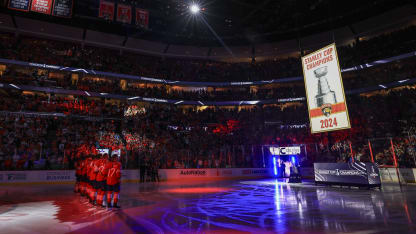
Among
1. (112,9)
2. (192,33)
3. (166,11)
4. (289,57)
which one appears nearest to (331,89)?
(112,9)

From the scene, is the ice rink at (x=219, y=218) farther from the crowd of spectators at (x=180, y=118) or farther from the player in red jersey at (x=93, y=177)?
the crowd of spectators at (x=180, y=118)

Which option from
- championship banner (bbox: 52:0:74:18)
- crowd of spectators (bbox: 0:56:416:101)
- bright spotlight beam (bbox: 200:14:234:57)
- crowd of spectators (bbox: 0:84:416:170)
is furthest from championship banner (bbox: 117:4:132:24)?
crowd of spectators (bbox: 0:56:416:101)

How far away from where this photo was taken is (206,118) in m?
32.9

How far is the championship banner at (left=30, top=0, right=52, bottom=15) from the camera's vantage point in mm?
16391

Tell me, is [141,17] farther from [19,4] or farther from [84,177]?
[84,177]

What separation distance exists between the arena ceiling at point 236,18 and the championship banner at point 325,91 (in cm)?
1439

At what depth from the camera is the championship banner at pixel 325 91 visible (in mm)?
11883

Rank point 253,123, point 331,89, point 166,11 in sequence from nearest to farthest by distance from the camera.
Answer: point 331,89, point 166,11, point 253,123

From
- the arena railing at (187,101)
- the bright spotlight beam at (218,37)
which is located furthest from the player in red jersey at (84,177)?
the bright spotlight beam at (218,37)

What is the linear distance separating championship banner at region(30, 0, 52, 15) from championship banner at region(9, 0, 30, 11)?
420 millimetres

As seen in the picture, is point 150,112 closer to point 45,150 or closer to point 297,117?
point 45,150

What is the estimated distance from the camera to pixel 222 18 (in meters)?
30.0

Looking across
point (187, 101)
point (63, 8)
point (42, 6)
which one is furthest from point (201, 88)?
point (42, 6)

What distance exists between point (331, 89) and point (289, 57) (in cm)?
2949
